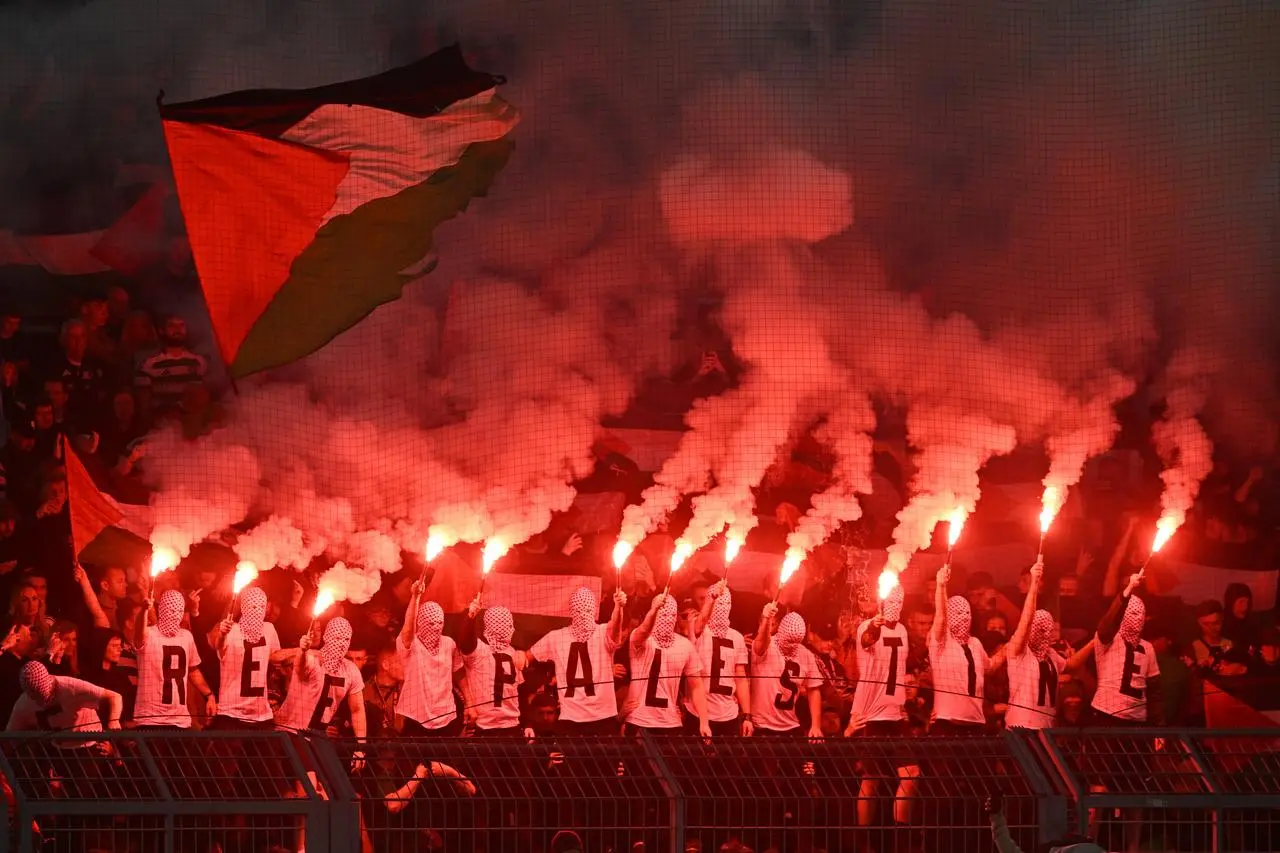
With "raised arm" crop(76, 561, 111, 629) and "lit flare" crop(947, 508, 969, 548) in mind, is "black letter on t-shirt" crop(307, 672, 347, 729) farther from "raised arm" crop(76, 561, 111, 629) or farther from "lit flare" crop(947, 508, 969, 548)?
"lit flare" crop(947, 508, 969, 548)

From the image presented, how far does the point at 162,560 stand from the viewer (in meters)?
8.01

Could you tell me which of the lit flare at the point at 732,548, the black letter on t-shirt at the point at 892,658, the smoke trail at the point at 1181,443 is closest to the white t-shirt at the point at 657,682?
the lit flare at the point at 732,548

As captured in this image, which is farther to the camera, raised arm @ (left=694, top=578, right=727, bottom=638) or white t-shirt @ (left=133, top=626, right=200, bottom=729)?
raised arm @ (left=694, top=578, right=727, bottom=638)

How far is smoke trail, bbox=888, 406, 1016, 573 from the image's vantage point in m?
8.15

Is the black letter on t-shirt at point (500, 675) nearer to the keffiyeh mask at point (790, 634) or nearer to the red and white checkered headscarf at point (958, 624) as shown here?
the keffiyeh mask at point (790, 634)

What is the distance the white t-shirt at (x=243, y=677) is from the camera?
7996mm

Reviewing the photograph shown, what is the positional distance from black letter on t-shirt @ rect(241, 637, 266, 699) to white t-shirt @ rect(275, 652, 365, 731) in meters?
0.14

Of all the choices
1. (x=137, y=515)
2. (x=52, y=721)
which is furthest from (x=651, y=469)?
(x=52, y=721)

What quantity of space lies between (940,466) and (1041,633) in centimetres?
91

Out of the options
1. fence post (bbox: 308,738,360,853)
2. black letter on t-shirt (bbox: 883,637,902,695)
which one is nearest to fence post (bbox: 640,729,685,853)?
fence post (bbox: 308,738,360,853)

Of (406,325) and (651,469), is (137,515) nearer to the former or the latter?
(406,325)

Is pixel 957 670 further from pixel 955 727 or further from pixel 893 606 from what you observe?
pixel 893 606

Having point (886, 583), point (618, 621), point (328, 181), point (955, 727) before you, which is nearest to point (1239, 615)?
point (955, 727)

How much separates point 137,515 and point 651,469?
241cm
